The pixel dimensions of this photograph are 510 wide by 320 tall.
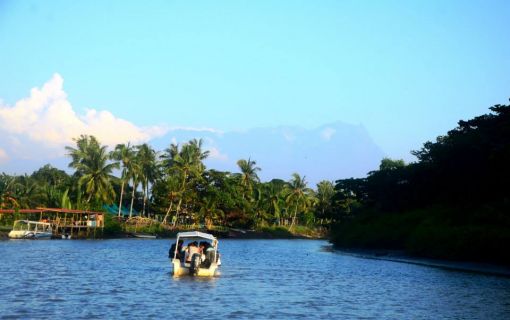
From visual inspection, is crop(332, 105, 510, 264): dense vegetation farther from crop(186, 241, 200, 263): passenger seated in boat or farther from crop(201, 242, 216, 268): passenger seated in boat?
crop(186, 241, 200, 263): passenger seated in boat

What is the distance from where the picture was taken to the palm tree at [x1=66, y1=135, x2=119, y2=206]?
313 feet

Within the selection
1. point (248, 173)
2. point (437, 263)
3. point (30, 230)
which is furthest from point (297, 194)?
point (437, 263)

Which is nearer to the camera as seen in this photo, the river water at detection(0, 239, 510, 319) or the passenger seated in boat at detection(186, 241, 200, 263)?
the river water at detection(0, 239, 510, 319)

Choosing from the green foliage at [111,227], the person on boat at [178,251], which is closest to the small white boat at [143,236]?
the green foliage at [111,227]

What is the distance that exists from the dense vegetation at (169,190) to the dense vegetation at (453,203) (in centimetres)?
2588

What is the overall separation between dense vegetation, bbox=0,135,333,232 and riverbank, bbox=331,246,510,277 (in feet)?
118

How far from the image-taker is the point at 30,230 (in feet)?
295

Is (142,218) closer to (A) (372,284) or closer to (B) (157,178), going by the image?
(B) (157,178)

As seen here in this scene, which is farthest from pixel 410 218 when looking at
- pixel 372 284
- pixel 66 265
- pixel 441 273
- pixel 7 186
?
pixel 7 186

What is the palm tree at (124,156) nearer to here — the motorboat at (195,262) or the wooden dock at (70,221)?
the wooden dock at (70,221)

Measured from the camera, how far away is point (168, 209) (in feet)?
373

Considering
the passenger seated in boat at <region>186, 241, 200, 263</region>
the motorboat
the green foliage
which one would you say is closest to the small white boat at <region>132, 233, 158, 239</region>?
the green foliage

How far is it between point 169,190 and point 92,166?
53.3 ft

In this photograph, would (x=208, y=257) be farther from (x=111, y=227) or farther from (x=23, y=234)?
(x=111, y=227)
